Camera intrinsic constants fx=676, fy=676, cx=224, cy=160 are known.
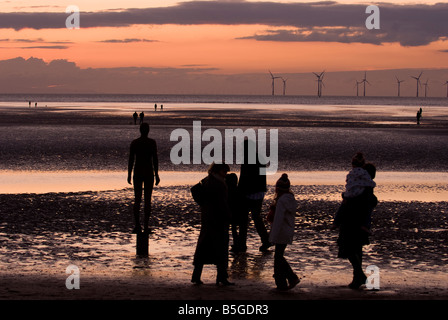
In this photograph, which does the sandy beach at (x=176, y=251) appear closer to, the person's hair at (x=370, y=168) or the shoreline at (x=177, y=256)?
the shoreline at (x=177, y=256)

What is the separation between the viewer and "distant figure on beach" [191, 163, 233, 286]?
9172 millimetres

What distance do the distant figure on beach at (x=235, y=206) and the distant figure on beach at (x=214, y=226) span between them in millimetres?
2021

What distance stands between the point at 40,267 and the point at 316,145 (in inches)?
1175

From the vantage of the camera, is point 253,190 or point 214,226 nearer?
point 214,226

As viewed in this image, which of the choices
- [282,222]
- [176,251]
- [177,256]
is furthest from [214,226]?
[176,251]

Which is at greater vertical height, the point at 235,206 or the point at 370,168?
the point at 370,168

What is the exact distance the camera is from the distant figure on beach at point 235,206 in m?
11.5

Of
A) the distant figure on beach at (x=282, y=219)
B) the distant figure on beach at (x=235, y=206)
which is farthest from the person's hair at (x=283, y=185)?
the distant figure on beach at (x=235, y=206)

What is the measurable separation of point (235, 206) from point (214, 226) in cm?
229

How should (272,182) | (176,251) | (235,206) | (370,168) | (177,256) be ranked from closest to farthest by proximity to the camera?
(370,168) < (177,256) < (176,251) < (235,206) < (272,182)

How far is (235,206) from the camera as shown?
458 inches

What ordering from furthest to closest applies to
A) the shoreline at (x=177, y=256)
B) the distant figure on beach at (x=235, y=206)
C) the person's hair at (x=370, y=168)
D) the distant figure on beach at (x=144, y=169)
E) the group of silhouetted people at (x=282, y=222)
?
1. the distant figure on beach at (x=144, y=169)
2. the distant figure on beach at (x=235, y=206)
3. the person's hair at (x=370, y=168)
4. the group of silhouetted people at (x=282, y=222)
5. the shoreline at (x=177, y=256)

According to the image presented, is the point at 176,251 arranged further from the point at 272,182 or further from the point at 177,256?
the point at 272,182
